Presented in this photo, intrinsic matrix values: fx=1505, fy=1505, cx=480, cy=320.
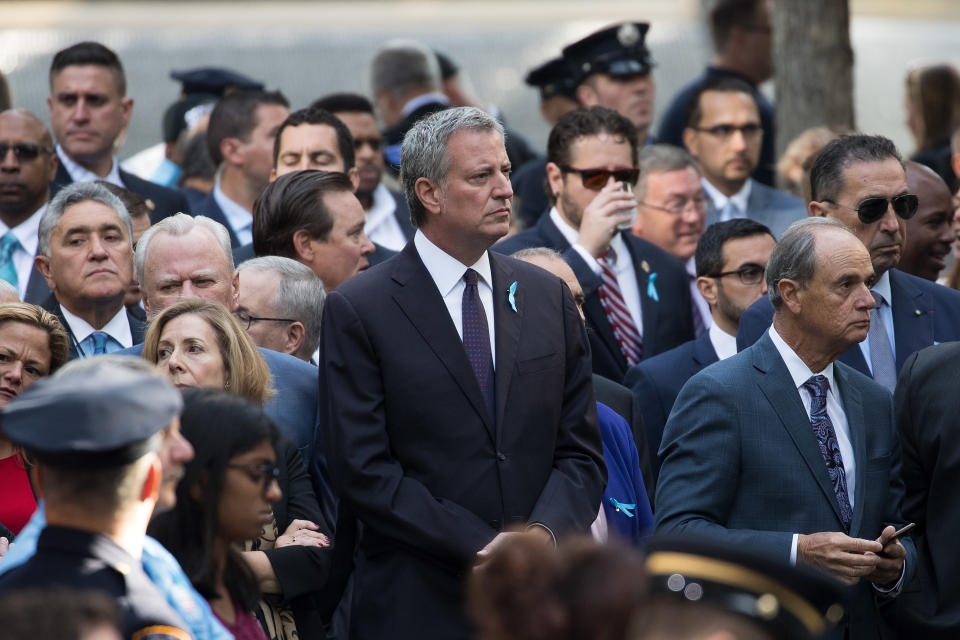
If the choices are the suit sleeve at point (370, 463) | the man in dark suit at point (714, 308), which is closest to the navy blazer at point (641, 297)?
the man in dark suit at point (714, 308)

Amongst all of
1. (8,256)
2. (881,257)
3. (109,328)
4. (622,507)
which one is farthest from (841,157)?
(8,256)

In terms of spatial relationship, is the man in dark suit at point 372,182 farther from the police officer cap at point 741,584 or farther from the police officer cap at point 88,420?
the police officer cap at point 741,584

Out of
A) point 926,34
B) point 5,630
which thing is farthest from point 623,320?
point 926,34

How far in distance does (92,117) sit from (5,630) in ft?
20.0

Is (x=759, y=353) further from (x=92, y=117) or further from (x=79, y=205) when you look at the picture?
(x=92, y=117)

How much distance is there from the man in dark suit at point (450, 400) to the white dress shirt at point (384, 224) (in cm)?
318

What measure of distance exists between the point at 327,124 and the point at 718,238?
220 cm

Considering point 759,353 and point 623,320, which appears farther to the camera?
Answer: point 623,320

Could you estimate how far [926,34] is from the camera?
1576 cm

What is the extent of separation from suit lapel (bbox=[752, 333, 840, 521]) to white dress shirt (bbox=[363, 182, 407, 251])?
10.9ft

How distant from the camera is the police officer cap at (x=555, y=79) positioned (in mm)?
10391

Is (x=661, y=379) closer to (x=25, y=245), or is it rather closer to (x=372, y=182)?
(x=372, y=182)

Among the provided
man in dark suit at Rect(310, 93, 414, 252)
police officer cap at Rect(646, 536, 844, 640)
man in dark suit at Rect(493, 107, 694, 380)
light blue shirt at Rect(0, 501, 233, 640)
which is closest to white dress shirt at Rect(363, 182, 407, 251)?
man in dark suit at Rect(310, 93, 414, 252)

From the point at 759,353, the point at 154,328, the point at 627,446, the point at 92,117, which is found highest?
the point at 92,117
